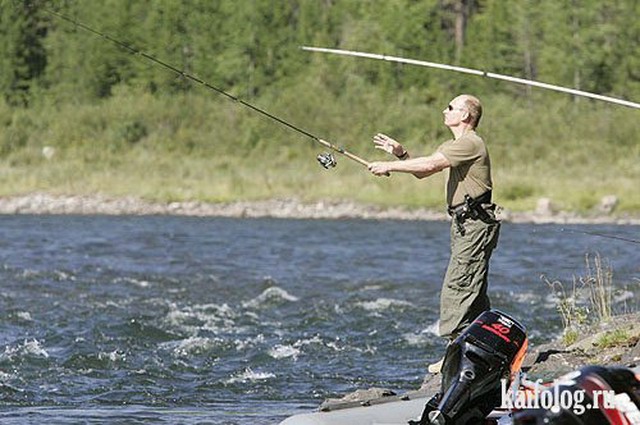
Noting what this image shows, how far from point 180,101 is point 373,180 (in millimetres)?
14684

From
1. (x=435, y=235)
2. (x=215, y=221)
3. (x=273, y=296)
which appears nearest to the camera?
(x=273, y=296)

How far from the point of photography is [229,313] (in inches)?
663

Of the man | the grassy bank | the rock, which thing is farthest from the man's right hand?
the grassy bank

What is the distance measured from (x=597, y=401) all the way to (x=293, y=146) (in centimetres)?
4383

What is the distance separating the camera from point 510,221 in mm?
36469

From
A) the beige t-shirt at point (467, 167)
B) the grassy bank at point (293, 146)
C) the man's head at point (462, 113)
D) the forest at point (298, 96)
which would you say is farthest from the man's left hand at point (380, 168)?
the forest at point (298, 96)

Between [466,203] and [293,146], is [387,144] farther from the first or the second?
[293,146]

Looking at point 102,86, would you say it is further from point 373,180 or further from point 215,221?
point 215,221

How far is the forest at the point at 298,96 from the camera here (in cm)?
4338

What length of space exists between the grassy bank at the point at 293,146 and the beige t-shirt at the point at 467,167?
97.2ft

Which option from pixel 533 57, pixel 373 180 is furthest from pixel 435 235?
pixel 533 57

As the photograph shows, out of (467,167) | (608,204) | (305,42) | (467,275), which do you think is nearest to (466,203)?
(467,167)

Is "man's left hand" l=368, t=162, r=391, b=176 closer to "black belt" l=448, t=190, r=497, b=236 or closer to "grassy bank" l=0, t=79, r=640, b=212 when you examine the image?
"black belt" l=448, t=190, r=497, b=236

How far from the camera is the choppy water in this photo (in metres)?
11.2
